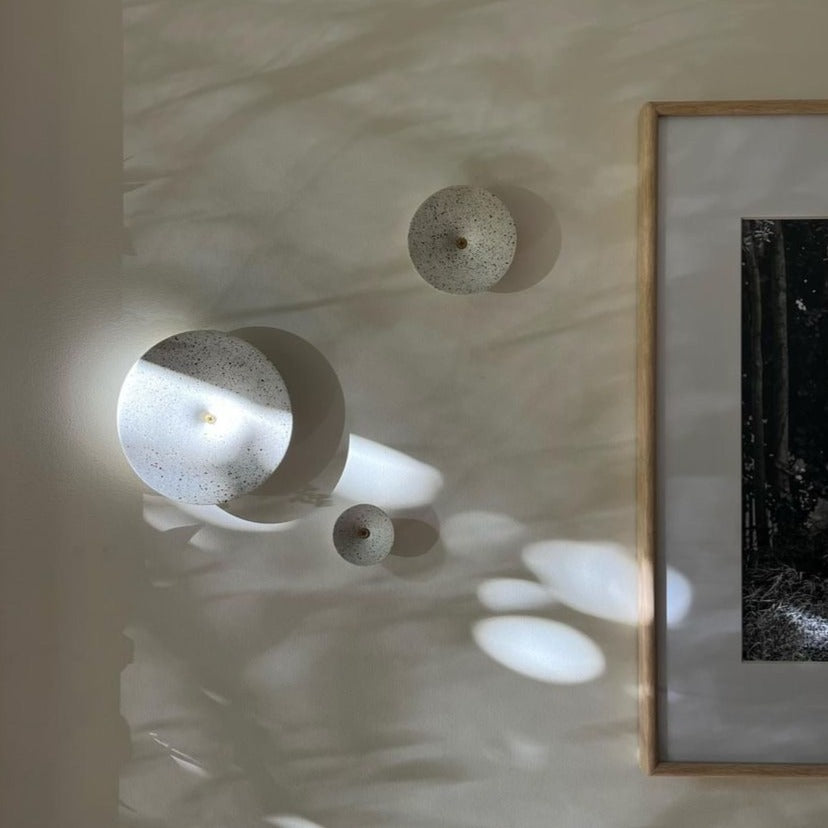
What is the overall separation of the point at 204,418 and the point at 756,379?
40.0 inches

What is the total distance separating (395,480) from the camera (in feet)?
5.49

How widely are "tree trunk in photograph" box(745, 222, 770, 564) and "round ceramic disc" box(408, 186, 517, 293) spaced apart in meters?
0.44

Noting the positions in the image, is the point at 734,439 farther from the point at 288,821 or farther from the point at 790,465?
the point at 288,821

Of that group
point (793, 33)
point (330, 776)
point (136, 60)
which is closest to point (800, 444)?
point (793, 33)

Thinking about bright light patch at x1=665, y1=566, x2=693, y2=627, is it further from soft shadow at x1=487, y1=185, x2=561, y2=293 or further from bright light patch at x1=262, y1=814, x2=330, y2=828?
bright light patch at x1=262, y1=814, x2=330, y2=828

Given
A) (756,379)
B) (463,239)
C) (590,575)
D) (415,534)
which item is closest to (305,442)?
(415,534)

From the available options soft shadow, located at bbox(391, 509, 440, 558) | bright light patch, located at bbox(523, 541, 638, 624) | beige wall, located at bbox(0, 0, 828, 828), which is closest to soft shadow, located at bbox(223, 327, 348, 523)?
beige wall, located at bbox(0, 0, 828, 828)

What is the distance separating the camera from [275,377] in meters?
1.62

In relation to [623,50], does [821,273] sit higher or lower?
lower

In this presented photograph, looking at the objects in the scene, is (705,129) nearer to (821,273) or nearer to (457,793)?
(821,273)

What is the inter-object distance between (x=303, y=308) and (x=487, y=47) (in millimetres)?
605

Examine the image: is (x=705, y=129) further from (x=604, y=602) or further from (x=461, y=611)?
(x=461, y=611)

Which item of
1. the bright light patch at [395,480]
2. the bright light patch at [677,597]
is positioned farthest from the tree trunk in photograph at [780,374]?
the bright light patch at [395,480]

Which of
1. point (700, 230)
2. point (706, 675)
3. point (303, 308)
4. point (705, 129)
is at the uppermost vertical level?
point (705, 129)
